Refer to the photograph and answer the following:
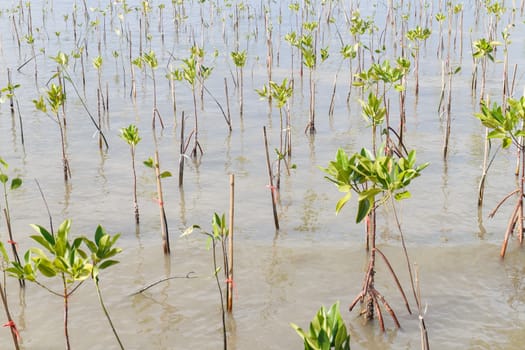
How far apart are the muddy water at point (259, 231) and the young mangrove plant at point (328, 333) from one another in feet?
5.12

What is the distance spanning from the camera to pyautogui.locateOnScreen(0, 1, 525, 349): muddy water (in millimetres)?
3615

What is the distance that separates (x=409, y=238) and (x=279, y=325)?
1.61 meters

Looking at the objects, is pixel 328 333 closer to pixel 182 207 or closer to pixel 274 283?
pixel 274 283

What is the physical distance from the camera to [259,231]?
4.96 meters

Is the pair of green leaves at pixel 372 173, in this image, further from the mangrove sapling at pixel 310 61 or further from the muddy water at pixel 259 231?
the mangrove sapling at pixel 310 61

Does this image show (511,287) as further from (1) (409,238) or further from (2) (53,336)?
(2) (53,336)

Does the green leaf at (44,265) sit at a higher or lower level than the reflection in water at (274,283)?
higher

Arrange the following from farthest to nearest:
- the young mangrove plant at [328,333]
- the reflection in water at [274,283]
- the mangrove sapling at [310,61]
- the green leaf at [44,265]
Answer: the mangrove sapling at [310,61]
the reflection in water at [274,283]
the green leaf at [44,265]
the young mangrove plant at [328,333]

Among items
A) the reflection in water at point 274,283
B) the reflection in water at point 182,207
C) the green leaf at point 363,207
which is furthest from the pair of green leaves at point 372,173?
the reflection in water at point 182,207

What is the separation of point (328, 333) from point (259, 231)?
119 inches

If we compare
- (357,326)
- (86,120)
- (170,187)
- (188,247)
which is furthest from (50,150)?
(357,326)

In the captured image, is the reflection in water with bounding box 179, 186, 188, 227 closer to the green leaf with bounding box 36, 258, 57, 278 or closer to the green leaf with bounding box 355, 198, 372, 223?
the green leaf with bounding box 355, 198, 372, 223

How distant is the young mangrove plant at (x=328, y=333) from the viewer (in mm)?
1904

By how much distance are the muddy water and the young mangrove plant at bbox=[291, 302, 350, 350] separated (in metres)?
1.56
